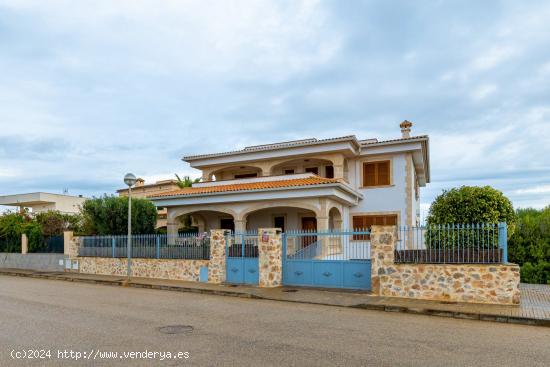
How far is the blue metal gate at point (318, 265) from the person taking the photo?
1349cm

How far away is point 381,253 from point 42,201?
40156 mm

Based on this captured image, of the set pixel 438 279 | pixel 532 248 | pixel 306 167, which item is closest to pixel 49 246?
pixel 306 167

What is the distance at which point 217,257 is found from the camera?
1620 centimetres

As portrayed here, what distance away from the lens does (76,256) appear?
21.2 metres

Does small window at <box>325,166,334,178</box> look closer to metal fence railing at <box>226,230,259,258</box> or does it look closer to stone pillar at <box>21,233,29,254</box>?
metal fence railing at <box>226,230,259,258</box>

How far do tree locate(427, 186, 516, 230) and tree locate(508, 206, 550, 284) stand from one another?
4.70 ft

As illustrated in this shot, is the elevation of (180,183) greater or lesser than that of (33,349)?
greater

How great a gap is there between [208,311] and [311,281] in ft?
16.2

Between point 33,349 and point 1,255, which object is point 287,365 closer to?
Result: point 33,349

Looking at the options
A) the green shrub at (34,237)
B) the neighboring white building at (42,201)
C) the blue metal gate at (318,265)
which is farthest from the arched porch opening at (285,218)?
the neighboring white building at (42,201)

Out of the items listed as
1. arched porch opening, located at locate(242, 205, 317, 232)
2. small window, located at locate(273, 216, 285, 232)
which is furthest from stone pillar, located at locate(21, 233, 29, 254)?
small window, located at locate(273, 216, 285, 232)

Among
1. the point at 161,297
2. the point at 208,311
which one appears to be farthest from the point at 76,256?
the point at 208,311

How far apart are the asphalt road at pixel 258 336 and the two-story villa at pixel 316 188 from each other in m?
9.01

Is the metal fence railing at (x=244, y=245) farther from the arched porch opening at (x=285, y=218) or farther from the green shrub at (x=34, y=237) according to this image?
the green shrub at (x=34, y=237)
